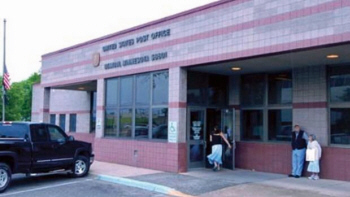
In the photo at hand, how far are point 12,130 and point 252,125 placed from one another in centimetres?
855

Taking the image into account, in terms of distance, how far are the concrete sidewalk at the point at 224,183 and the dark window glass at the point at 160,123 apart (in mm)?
1368

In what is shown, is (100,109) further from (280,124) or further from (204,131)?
(280,124)

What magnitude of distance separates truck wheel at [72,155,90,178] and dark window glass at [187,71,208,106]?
4251 millimetres

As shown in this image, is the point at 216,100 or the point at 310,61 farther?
the point at 216,100

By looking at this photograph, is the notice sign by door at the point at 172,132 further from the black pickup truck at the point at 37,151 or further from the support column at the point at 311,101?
the support column at the point at 311,101

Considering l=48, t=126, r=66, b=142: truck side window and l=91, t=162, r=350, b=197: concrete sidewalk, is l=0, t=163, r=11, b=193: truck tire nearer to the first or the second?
l=48, t=126, r=66, b=142: truck side window

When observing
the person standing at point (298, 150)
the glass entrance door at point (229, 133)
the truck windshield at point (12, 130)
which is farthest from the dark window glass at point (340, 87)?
the truck windshield at point (12, 130)

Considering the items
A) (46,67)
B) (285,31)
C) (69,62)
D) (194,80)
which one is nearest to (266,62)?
(285,31)

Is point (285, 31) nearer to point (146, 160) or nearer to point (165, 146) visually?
point (165, 146)

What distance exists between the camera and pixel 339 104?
1258cm

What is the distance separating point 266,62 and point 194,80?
10.4ft

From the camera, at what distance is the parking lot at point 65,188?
427 inches

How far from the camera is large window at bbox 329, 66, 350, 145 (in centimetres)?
1248

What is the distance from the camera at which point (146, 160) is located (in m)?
15.4
